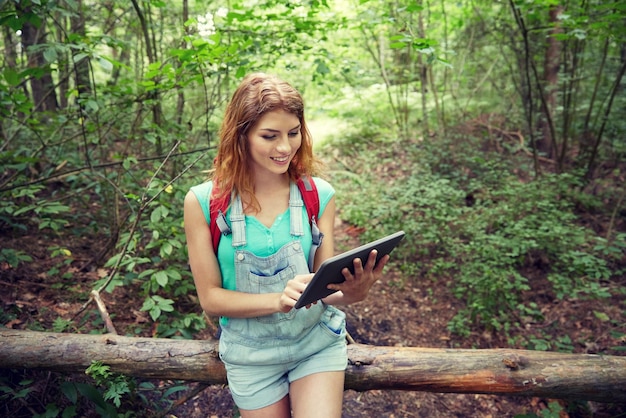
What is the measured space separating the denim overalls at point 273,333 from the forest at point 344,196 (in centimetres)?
83

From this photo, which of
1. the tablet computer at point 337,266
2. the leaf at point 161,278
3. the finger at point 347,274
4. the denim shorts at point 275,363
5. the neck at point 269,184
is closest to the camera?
the tablet computer at point 337,266

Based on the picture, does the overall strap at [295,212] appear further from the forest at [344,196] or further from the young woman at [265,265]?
the forest at [344,196]

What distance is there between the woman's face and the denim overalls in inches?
7.4

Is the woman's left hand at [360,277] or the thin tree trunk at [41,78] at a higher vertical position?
the thin tree trunk at [41,78]

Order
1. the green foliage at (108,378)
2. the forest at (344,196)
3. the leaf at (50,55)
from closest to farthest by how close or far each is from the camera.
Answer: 1. the green foliage at (108,378)
2. the leaf at (50,55)
3. the forest at (344,196)

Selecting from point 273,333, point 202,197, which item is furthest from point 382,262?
point 202,197

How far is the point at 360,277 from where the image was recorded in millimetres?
1708

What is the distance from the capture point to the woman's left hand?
1.64 meters

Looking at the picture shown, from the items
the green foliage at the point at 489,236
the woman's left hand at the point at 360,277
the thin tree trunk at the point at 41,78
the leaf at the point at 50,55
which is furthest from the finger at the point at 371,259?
the thin tree trunk at the point at 41,78

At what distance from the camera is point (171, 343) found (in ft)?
7.84

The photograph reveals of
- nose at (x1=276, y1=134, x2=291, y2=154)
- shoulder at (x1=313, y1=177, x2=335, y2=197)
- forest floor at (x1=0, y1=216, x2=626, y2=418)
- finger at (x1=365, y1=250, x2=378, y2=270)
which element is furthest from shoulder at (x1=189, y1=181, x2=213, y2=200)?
forest floor at (x1=0, y1=216, x2=626, y2=418)

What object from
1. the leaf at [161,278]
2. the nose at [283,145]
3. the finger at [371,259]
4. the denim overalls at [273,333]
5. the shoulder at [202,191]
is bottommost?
the leaf at [161,278]

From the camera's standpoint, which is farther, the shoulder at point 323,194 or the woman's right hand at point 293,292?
the shoulder at point 323,194

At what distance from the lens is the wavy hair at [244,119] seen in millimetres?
1804
